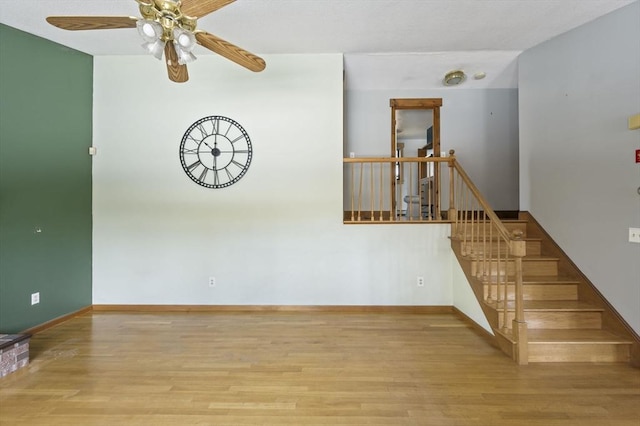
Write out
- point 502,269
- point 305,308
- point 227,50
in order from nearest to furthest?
point 227,50 → point 502,269 → point 305,308

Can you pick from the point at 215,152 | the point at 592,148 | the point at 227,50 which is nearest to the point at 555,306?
the point at 592,148

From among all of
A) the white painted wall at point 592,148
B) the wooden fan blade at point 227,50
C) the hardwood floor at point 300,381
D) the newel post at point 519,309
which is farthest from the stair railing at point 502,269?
the wooden fan blade at point 227,50

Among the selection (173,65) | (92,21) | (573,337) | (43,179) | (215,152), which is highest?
(92,21)

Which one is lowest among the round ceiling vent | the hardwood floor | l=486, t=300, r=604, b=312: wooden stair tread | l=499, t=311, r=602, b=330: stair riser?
the hardwood floor

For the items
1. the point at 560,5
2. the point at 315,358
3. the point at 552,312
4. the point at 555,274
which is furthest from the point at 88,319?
the point at 560,5

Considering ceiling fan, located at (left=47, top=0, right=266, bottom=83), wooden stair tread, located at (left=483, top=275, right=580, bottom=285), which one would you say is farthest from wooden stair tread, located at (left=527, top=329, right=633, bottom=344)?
ceiling fan, located at (left=47, top=0, right=266, bottom=83)

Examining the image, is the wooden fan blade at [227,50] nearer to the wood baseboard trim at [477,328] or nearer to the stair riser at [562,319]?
the stair riser at [562,319]

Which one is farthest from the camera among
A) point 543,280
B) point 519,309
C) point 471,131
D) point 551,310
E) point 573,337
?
point 471,131

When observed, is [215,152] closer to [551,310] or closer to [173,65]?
[173,65]

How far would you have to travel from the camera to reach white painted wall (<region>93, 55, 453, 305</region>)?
149 inches

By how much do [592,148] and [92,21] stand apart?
169 inches

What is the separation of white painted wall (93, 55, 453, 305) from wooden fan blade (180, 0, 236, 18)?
1986 millimetres

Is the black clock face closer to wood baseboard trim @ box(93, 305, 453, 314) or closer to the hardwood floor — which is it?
wood baseboard trim @ box(93, 305, 453, 314)

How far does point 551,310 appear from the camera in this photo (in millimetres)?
2738
